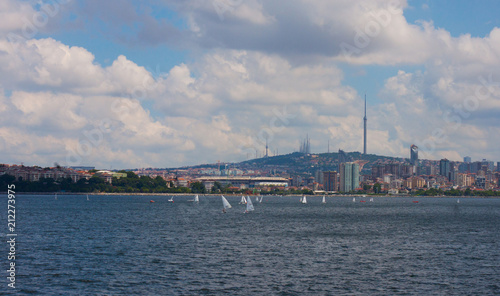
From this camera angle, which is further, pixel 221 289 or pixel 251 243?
pixel 251 243

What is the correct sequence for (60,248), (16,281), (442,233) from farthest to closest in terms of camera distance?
1. (442,233)
2. (60,248)
3. (16,281)

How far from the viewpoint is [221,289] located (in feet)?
123

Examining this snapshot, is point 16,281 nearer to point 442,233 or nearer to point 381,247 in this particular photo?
point 381,247

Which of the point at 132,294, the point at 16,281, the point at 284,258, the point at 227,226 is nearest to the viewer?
the point at 132,294

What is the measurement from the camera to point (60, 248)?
5616cm

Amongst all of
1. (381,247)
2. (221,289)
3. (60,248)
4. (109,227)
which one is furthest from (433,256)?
(109,227)

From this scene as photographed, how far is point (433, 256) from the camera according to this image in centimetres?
5372

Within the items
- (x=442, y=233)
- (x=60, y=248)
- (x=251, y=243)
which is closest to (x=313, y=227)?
(x=442, y=233)

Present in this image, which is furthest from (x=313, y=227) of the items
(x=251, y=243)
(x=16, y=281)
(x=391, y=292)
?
(x=16, y=281)

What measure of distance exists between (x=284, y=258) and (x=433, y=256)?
48.4 ft

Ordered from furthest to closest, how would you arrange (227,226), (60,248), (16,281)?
(227,226)
(60,248)
(16,281)

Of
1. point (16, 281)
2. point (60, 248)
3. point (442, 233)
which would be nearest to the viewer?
point (16, 281)

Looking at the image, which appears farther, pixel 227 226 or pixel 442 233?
pixel 227 226

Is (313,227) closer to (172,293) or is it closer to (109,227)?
(109,227)
